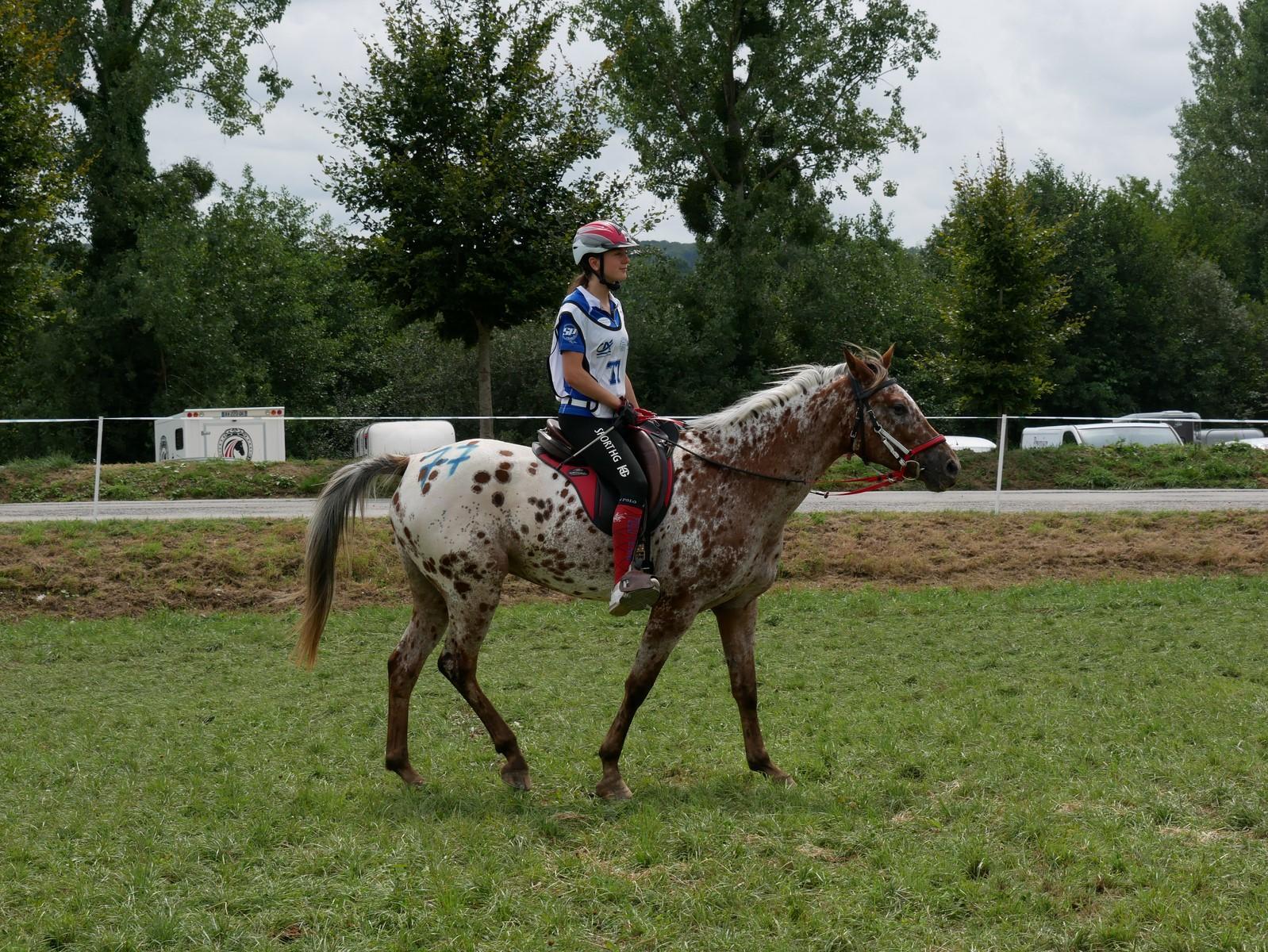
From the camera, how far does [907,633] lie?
40.0 feet

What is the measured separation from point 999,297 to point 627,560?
23.6m

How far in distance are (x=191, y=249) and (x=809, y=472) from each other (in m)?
34.5

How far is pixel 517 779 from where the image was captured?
265 inches

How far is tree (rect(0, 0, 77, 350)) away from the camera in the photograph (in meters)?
18.4

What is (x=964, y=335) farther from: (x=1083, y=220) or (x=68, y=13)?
(x=68, y=13)

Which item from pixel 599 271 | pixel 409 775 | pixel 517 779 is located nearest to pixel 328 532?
pixel 409 775

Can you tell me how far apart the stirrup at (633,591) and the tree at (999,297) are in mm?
22907

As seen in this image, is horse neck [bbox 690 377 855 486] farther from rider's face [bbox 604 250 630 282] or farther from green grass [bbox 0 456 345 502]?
green grass [bbox 0 456 345 502]

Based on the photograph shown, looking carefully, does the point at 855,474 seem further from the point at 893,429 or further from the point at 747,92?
the point at 747,92

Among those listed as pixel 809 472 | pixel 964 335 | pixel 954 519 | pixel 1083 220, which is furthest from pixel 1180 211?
pixel 809 472

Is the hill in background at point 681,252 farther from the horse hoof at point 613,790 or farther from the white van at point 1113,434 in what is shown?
the horse hoof at point 613,790

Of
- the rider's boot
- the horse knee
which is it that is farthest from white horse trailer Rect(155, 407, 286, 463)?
the rider's boot

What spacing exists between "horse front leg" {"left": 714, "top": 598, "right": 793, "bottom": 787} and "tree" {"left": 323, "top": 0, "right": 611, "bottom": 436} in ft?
65.4

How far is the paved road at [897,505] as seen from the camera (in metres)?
18.2
